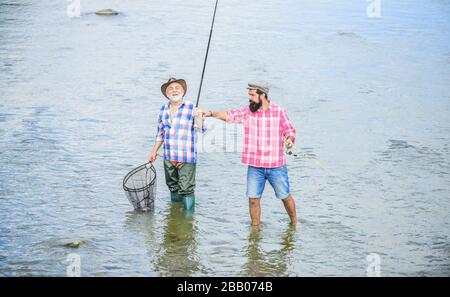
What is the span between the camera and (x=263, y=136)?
30.5 feet

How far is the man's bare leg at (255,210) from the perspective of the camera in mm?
9500

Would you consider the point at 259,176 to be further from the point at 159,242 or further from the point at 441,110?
the point at 441,110

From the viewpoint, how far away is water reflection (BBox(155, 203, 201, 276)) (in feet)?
28.1

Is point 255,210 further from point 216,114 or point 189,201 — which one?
point 216,114

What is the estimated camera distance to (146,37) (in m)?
20.2

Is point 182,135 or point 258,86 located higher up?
point 258,86

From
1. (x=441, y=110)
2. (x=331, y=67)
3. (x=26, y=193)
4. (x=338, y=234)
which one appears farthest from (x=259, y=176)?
(x=331, y=67)

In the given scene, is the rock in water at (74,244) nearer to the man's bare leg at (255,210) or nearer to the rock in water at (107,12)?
the man's bare leg at (255,210)

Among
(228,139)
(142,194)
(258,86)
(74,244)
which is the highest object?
(258,86)

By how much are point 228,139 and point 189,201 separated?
3140mm

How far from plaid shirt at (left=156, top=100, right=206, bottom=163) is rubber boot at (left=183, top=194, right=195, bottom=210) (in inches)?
18.2

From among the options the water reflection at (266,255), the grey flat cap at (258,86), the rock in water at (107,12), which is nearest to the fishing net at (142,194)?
the water reflection at (266,255)

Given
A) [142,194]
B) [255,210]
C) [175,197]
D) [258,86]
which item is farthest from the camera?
[175,197]

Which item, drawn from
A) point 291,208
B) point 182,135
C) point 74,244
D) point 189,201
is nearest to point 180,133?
point 182,135
